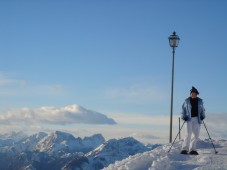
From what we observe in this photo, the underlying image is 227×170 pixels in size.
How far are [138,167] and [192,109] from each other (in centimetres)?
361

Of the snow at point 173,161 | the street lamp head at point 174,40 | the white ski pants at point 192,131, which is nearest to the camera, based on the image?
the snow at point 173,161

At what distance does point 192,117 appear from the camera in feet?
61.4

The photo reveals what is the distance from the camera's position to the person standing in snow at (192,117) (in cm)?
1862

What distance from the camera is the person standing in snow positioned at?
18.6m

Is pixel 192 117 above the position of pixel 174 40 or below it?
below

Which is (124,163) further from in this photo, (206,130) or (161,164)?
(206,130)

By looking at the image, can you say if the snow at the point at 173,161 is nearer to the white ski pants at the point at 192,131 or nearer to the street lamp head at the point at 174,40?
the white ski pants at the point at 192,131

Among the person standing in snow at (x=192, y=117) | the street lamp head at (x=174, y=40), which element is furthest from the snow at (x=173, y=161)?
the street lamp head at (x=174, y=40)

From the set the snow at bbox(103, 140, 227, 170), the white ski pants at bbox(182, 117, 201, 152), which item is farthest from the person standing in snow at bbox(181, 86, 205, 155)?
the snow at bbox(103, 140, 227, 170)

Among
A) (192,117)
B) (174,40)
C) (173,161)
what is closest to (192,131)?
(192,117)

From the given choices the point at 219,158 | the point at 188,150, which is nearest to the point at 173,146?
the point at 188,150

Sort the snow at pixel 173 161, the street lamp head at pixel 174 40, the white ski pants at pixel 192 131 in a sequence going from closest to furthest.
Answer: the snow at pixel 173 161
the white ski pants at pixel 192 131
the street lamp head at pixel 174 40

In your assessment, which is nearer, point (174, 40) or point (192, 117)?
Answer: point (192, 117)

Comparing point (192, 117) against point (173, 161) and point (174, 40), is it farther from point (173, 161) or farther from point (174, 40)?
point (174, 40)
